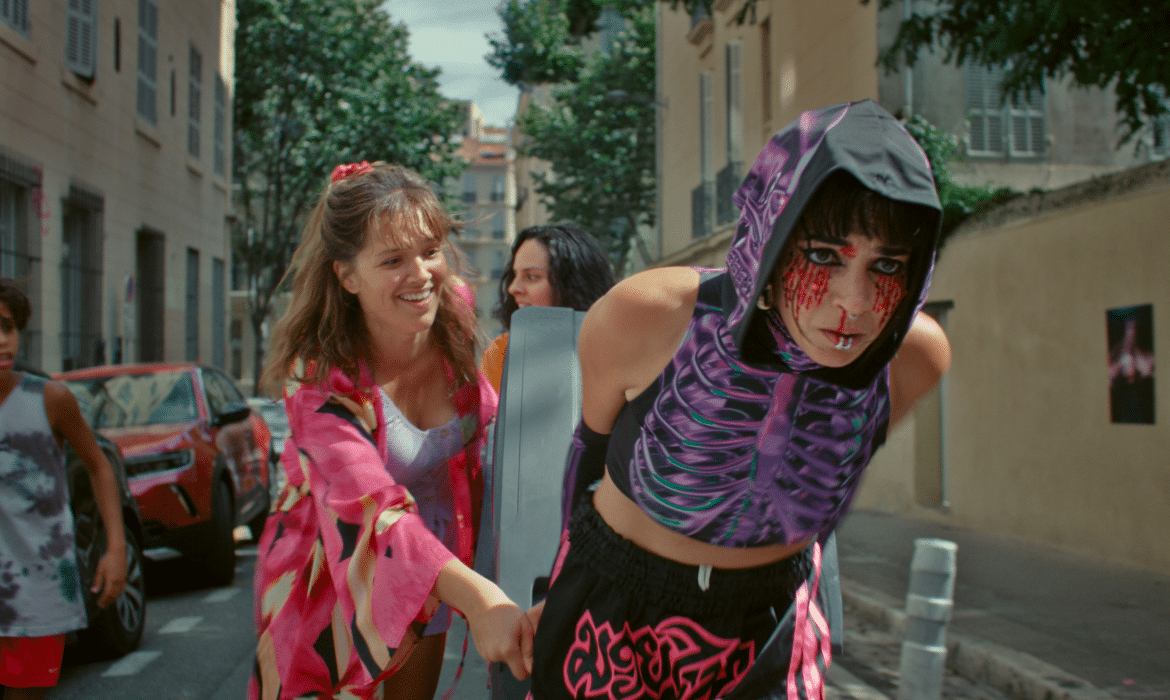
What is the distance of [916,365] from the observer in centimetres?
159

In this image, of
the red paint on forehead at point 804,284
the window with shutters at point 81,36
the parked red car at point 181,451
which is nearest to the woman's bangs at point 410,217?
the red paint on forehead at point 804,284

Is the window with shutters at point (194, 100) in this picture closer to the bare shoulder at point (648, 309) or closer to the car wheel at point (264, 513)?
the car wheel at point (264, 513)

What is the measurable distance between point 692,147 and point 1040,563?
1537cm

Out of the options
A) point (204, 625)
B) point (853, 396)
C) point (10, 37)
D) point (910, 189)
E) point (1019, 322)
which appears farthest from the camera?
point (10, 37)

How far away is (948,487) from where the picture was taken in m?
11.1

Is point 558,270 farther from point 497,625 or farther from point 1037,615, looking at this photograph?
point 1037,615

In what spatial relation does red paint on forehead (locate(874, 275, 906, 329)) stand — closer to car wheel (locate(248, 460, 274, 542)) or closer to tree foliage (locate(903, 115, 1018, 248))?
car wheel (locate(248, 460, 274, 542))

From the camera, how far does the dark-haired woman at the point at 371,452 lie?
1.98 meters

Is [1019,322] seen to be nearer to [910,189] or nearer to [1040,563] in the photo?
[1040,563]

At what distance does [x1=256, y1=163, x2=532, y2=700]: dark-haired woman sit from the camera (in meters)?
1.98

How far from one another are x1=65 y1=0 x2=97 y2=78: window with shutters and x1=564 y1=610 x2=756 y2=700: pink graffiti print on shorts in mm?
14404

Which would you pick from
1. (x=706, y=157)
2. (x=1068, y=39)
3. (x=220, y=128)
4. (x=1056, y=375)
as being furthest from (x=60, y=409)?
(x=220, y=128)

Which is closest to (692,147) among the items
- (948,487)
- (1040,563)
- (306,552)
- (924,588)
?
(948,487)

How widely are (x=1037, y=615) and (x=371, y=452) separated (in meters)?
5.28
